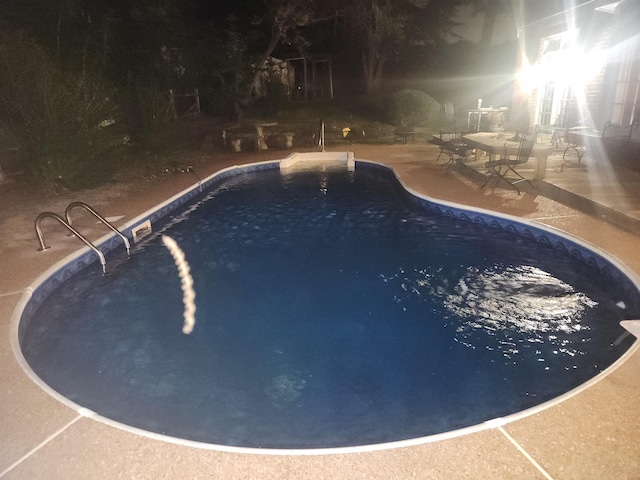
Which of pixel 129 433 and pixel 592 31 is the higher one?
pixel 592 31

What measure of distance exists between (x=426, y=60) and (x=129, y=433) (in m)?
26.1

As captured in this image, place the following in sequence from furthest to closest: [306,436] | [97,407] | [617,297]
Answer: [617,297], [97,407], [306,436]

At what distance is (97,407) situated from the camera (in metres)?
3.89

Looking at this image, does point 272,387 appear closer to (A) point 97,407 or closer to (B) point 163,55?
(A) point 97,407

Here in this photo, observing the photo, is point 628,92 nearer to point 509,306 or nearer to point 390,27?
point 509,306

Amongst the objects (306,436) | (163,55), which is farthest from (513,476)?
(163,55)

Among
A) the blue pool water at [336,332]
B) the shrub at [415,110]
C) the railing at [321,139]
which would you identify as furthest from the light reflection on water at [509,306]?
the shrub at [415,110]

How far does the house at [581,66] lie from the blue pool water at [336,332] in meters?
5.24

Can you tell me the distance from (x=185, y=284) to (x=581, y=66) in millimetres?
10827

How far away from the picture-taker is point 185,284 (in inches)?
244

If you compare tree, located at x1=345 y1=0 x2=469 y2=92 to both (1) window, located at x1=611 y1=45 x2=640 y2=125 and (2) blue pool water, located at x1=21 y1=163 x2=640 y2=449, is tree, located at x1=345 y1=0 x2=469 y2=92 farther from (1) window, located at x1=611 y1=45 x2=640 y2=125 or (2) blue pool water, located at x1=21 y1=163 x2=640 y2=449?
(2) blue pool water, located at x1=21 y1=163 x2=640 y2=449

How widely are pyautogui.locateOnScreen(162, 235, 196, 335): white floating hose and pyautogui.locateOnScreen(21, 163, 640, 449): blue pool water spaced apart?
0.35 ft

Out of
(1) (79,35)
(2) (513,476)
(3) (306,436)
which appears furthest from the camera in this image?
(1) (79,35)

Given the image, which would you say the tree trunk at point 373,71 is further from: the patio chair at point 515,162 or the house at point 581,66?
the patio chair at point 515,162
